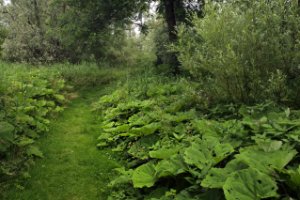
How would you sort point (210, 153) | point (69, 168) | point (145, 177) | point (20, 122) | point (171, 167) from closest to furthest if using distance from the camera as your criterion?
point (210, 153)
point (171, 167)
point (145, 177)
point (69, 168)
point (20, 122)

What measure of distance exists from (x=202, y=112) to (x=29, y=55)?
1522 centimetres

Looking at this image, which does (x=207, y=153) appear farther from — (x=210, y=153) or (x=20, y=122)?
(x=20, y=122)

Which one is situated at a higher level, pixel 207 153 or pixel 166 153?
A: pixel 207 153

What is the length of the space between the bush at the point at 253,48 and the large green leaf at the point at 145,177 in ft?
8.24

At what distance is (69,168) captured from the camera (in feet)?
23.9

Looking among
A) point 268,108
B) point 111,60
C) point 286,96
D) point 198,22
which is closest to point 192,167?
point 268,108

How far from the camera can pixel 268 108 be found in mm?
6195

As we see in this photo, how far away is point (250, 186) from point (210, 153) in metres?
1.16

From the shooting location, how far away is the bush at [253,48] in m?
6.71

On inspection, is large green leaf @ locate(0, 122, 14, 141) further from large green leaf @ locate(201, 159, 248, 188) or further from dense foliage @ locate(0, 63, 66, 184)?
large green leaf @ locate(201, 159, 248, 188)

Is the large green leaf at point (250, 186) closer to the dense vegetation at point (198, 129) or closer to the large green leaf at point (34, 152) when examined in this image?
the dense vegetation at point (198, 129)

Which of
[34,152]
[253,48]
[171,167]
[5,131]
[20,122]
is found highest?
[253,48]

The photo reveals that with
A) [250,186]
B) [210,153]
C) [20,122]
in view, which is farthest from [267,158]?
[20,122]

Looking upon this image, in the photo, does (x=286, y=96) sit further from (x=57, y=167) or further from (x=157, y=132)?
(x=57, y=167)
